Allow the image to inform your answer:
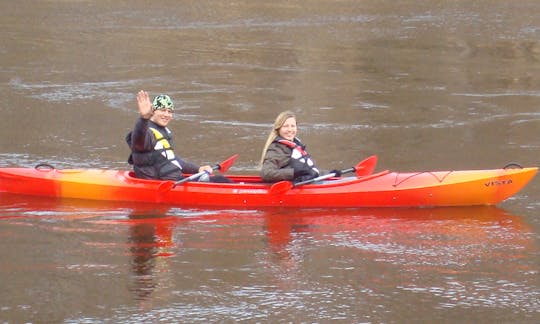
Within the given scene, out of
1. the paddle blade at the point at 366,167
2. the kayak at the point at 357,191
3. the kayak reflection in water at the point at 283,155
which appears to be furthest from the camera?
the paddle blade at the point at 366,167

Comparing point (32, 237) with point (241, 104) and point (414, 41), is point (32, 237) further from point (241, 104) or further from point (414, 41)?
point (414, 41)

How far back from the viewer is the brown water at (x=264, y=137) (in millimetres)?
7598

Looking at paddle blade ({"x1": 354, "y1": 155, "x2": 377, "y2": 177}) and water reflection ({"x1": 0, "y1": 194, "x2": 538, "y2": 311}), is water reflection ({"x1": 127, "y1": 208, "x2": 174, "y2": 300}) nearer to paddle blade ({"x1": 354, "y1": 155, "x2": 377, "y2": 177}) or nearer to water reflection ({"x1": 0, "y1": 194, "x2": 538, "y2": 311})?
water reflection ({"x1": 0, "y1": 194, "x2": 538, "y2": 311})

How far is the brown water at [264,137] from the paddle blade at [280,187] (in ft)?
0.71

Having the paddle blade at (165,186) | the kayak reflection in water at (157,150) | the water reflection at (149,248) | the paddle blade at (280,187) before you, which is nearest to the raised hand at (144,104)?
the kayak reflection in water at (157,150)

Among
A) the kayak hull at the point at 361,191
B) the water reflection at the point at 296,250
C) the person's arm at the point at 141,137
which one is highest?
the person's arm at the point at 141,137

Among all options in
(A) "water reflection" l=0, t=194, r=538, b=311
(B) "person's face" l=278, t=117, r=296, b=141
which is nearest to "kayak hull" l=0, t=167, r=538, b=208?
(A) "water reflection" l=0, t=194, r=538, b=311

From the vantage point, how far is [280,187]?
9.83 metres

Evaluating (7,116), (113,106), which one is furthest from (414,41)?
(7,116)

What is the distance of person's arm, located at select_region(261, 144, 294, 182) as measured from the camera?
9969 mm

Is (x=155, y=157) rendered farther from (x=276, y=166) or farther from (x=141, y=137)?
(x=276, y=166)

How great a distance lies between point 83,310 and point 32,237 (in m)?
1.96

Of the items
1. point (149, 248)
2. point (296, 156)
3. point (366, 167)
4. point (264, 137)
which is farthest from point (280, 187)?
point (264, 137)

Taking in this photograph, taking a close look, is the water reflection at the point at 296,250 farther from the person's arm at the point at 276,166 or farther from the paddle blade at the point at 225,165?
the paddle blade at the point at 225,165
